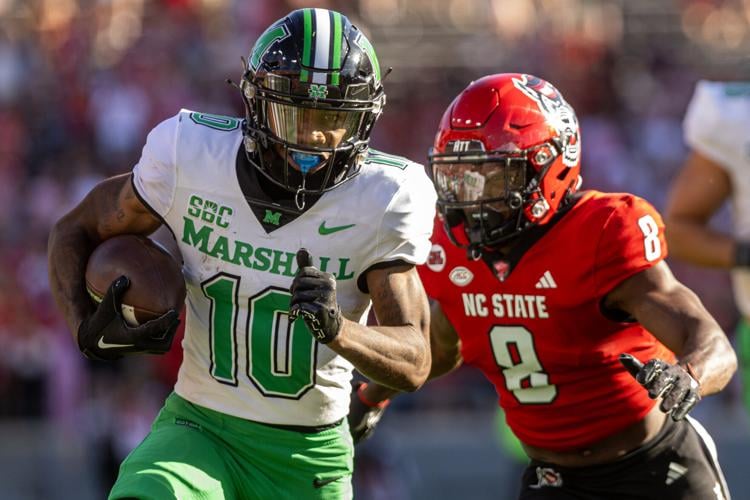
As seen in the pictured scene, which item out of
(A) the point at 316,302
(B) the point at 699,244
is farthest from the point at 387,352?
(B) the point at 699,244

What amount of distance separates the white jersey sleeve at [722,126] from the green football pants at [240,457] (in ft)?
9.10

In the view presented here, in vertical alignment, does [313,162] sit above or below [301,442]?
above

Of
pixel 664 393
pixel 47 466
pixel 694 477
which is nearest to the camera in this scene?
pixel 664 393

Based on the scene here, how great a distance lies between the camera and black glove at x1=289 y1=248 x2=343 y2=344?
353 centimetres

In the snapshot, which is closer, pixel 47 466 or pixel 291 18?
pixel 291 18

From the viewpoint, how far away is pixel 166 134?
4.20m

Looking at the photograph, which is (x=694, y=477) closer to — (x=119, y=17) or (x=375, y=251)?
(x=375, y=251)

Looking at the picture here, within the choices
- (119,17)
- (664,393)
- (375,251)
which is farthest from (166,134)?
(119,17)

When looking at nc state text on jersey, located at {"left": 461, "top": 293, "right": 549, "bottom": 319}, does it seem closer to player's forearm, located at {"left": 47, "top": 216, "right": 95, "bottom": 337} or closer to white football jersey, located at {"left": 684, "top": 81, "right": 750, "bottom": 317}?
player's forearm, located at {"left": 47, "top": 216, "right": 95, "bottom": 337}

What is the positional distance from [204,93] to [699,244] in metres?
6.95

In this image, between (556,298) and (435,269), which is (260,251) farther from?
(556,298)

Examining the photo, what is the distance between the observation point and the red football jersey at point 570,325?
4.38 m

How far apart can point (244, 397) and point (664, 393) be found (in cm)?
129

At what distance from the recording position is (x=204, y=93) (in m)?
12.1
